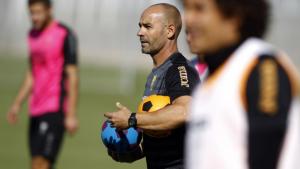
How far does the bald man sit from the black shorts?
13.2ft

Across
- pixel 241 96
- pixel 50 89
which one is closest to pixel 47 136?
pixel 50 89

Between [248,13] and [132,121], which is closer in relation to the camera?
[248,13]

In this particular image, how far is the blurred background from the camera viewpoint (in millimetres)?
15070

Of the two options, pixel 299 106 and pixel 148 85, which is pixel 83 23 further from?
pixel 299 106

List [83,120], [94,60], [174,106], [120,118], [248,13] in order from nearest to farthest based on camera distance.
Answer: [248,13]
[120,118]
[174,106]
[83,120]
[94,60]

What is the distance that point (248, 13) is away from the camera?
133 inches

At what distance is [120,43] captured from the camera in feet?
105

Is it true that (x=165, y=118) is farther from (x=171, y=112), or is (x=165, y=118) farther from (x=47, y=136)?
(x=47, y=136)

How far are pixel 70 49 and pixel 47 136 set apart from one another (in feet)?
3.39

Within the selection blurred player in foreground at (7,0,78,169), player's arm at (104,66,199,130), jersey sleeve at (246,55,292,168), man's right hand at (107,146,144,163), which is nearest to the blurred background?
blurred player in foreground at (7,0,78,169)

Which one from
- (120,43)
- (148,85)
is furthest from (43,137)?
(120,43)

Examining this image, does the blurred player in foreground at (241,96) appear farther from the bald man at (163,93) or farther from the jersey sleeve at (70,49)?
the jersey sleeve at (70,49)

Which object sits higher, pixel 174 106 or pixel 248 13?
pixel 248 13

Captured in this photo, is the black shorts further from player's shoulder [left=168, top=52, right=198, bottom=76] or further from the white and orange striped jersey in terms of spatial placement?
the white and orange striped jersey
